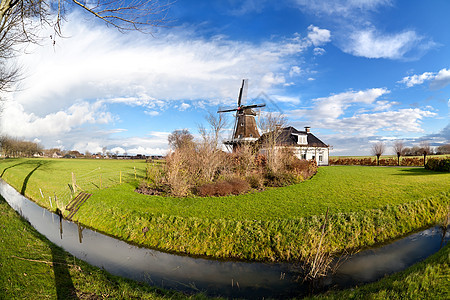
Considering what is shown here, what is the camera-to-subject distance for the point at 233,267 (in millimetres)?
7680

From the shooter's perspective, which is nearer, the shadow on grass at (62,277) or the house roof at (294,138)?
the shadow on grass at (62,277)

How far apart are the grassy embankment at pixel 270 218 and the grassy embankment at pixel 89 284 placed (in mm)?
2768

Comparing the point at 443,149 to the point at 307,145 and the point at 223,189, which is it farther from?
the point at 223,189

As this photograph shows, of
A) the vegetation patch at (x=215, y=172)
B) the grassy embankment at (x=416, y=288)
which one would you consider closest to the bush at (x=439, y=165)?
the vegetation patch at (x=215, y=172)

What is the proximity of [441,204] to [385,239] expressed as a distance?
19.1 feet

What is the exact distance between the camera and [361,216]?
9.81 m

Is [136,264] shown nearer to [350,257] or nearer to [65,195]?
[350,257]

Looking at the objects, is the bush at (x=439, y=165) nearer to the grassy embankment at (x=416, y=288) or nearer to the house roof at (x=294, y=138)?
the house roof at (x=294, y=138)

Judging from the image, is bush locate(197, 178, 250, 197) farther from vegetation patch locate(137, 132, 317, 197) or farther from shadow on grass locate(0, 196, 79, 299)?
shadow on grass locate(0, 196, 79, 299)

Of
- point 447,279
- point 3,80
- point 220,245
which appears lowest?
point 220,245

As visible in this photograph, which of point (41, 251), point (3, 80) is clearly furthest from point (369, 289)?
point (3, 80)

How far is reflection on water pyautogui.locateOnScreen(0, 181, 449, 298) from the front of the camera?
6613mm

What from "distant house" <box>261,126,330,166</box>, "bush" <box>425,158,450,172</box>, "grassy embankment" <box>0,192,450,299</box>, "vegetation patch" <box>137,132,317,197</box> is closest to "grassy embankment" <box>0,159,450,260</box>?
"vegetation patch" <box>137,132,317,197</box>

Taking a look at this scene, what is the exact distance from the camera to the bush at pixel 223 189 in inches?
571
